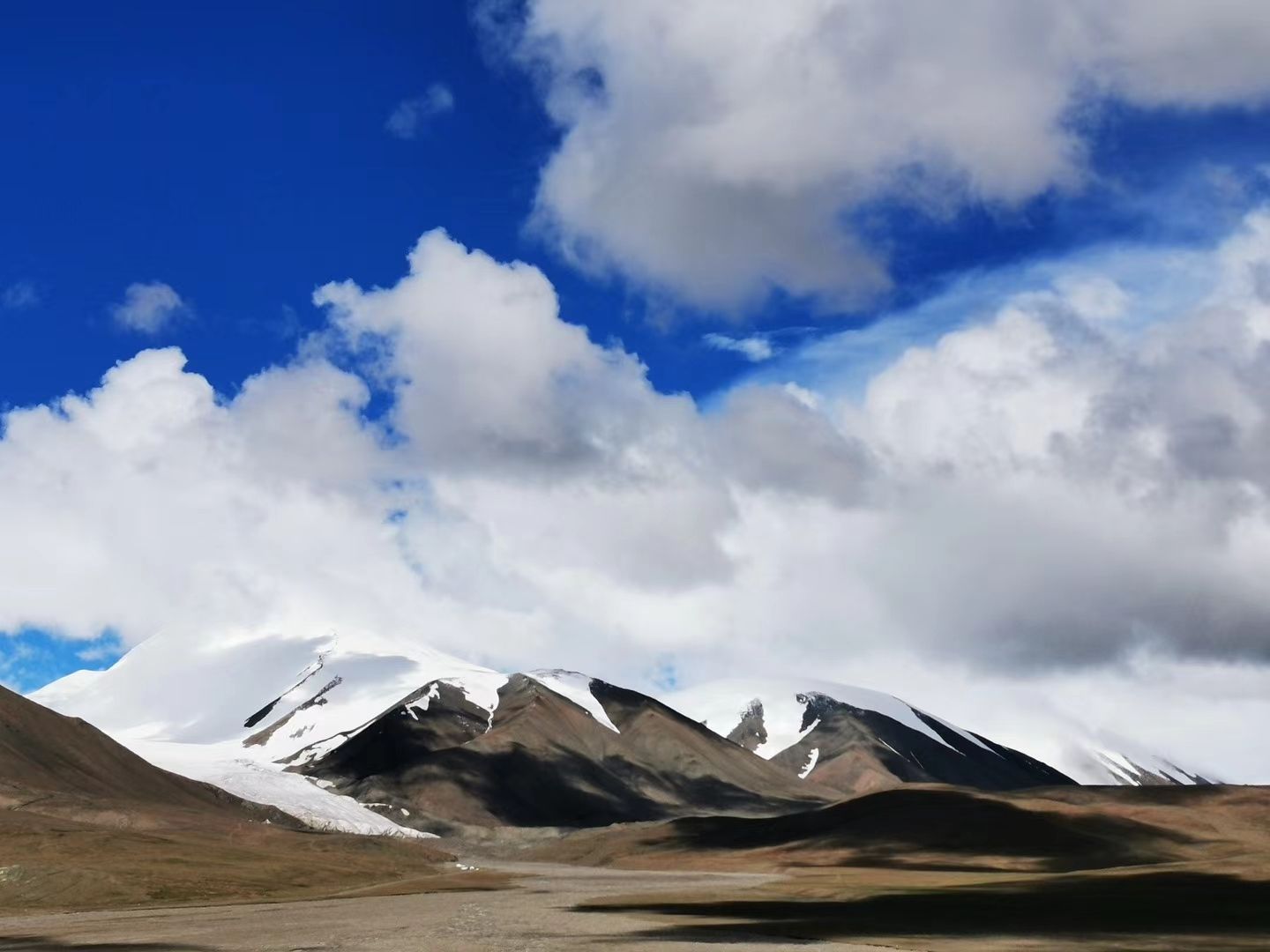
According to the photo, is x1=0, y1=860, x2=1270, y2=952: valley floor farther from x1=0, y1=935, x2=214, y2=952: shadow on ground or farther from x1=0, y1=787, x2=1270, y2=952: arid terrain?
x1=0, y1=787, x2=1270, y2=952: arid terrain

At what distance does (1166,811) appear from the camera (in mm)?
197375

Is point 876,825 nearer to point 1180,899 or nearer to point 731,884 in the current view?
point 731,884

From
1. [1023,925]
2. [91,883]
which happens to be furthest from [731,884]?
[1023,925]

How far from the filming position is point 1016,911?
80.4m

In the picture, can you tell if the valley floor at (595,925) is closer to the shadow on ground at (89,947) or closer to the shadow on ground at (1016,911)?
the shadow on ground at (89,947)

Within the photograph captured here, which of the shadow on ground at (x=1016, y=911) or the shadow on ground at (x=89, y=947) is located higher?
the shadow on ground at (x=1016, y=911)

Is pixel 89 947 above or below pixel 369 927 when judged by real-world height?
below

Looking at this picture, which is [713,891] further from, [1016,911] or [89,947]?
[89,947]

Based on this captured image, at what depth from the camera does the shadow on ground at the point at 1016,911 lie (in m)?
69.6

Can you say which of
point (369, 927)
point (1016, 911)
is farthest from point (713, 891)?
point (369, 927)

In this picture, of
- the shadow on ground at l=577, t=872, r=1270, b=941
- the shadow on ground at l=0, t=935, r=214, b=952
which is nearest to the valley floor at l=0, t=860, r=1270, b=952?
the shadow on ground at l=0, t=935, r=214, b=952

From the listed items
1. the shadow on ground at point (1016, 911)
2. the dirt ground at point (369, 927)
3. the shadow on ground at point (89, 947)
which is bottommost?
the shadow on ground at point (89, 947)

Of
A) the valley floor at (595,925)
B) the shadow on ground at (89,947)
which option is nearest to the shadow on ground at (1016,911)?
the valley floor at (595,925)

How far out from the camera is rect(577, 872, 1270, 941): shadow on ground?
6956 cm
